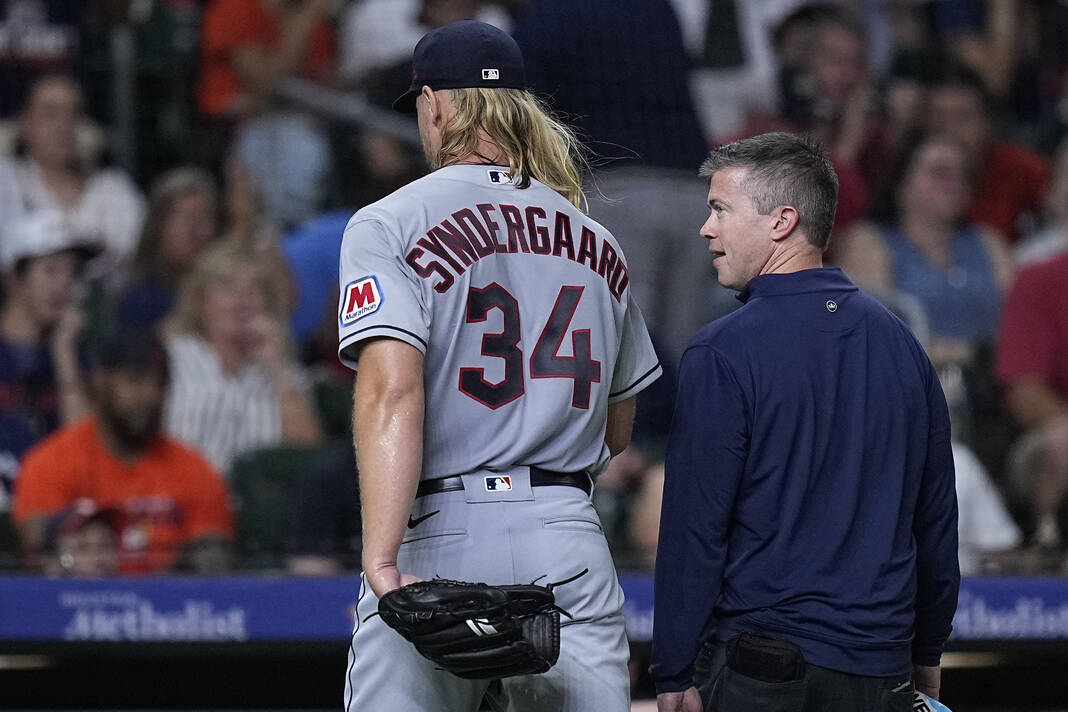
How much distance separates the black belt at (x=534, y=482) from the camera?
93.6 inches

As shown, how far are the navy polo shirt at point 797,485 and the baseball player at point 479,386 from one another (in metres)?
0.15

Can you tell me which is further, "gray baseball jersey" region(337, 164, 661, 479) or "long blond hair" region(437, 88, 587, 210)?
"long blond hair" region(437, 88, 587, 210)

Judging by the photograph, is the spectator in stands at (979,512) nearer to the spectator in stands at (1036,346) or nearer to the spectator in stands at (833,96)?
the spectator in stands at (1036,346)

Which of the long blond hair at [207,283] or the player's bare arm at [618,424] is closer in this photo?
the player's bare arm at [618,424]

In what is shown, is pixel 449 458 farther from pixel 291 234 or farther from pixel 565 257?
pixel 291 234

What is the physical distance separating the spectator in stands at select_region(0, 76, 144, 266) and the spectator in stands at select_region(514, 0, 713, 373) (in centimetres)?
238

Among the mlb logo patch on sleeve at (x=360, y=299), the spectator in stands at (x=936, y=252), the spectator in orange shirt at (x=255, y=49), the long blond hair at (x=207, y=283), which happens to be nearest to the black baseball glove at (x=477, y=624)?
the mlb logo patch on sleeve at (x=360, y=299)

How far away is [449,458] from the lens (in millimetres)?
2375

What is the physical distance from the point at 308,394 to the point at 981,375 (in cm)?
272

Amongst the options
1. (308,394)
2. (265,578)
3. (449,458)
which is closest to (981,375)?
(308,394)

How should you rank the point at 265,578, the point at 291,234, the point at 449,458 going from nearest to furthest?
the point at 449,458 < the point at 265,578 < the point at 291,234

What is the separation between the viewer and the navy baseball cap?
245 cm

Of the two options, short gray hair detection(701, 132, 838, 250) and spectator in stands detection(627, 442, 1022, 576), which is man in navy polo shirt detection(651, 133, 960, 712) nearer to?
short gray hair detection(701, 132, 838, 250)

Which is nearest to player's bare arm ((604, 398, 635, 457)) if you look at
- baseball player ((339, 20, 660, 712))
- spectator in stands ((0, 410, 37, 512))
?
baseball player ((339, 20, 660, 712))
